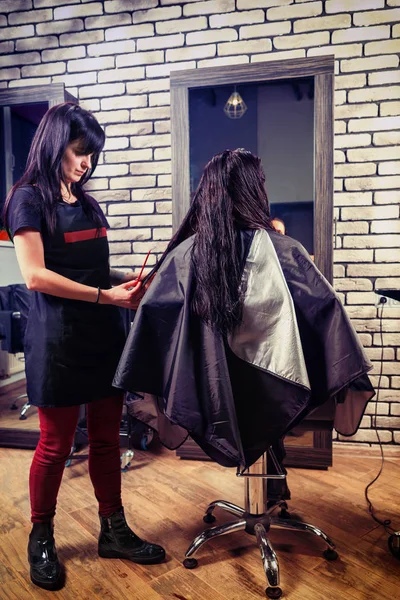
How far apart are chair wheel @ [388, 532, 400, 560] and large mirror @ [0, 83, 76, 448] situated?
6.22ft

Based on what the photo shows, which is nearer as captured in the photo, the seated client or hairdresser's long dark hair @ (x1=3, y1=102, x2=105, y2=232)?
the seated client

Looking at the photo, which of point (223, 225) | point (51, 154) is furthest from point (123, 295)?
point (51, 154)

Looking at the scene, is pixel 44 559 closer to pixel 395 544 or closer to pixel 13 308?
pixel 395 544

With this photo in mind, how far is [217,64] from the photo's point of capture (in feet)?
8.48

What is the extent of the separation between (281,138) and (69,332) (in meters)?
5.12

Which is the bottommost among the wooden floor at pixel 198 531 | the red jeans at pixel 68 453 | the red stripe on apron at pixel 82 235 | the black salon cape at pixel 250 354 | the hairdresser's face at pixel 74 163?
the wooden floor at pixel 198 531

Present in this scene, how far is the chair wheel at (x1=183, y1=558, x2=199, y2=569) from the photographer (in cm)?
160

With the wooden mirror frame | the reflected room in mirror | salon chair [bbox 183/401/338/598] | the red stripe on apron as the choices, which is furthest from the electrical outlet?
the reflected room in mirror

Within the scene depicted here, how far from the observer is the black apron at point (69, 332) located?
4.96ft

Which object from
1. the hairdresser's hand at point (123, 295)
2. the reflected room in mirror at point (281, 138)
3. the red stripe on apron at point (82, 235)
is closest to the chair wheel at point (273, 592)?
the hairdresser's hand at point (123, 295)

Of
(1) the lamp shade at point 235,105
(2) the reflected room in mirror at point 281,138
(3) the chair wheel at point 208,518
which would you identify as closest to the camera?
(3) the chair wheel at point 208,518

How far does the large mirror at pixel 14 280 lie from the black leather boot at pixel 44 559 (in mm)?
1172

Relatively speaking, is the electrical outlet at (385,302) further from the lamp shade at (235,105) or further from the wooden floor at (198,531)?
the lamp shade at (235,105)

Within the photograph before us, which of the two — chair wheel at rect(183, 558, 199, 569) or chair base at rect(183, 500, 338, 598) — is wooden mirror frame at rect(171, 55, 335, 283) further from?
chair wheel at rect(183, 558, 199, 569)
